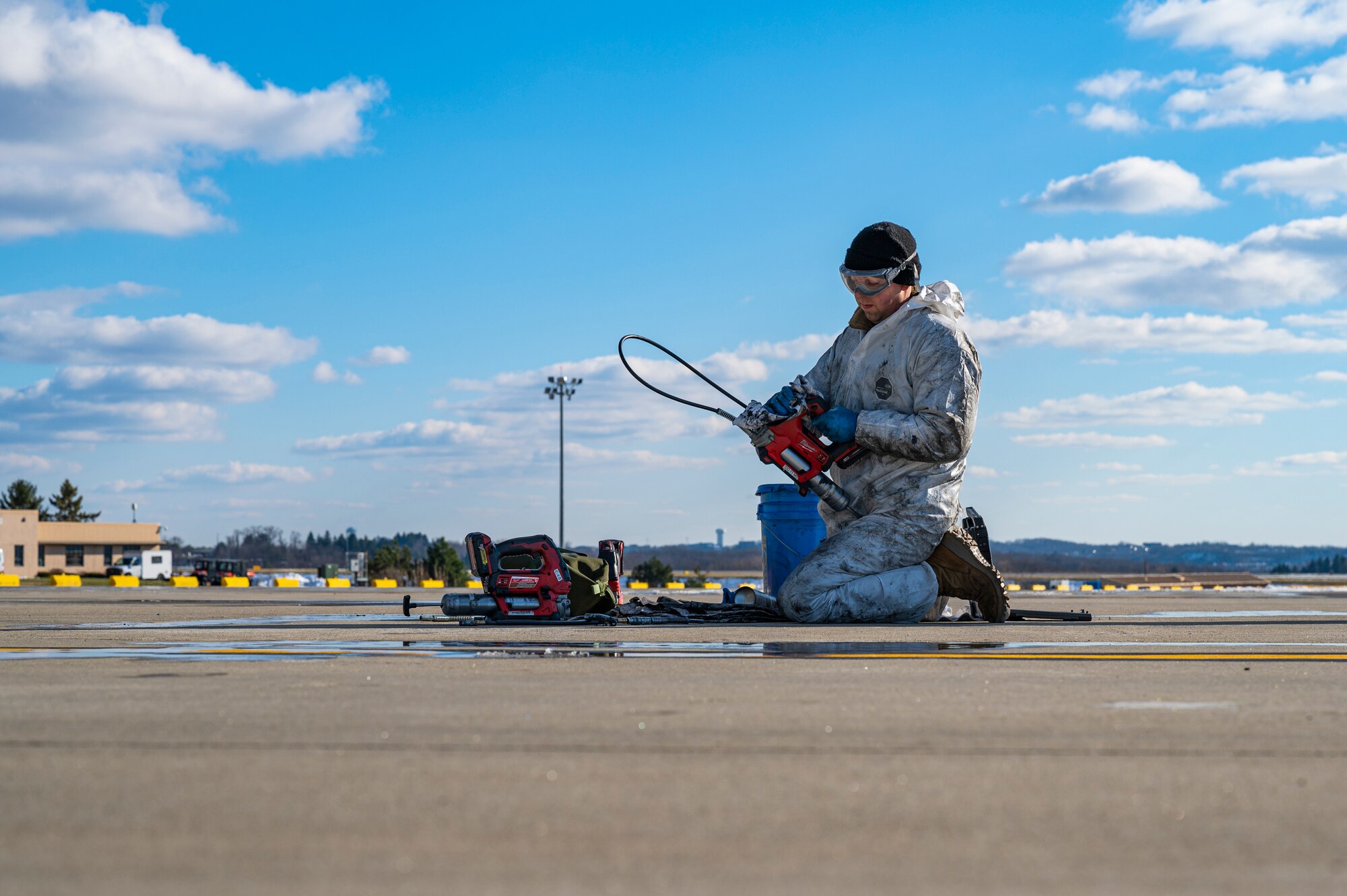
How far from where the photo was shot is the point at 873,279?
12.8m

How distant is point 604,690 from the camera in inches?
222

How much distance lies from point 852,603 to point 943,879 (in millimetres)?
9399

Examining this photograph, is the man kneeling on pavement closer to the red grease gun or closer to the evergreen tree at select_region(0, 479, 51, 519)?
the red grease gun

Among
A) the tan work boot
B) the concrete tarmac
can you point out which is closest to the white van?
the tan work boot

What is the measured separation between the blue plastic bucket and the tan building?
90.1 metres

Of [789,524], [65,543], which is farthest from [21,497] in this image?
[789,524]

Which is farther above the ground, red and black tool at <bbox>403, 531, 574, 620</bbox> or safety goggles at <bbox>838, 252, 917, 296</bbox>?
safety goggles at <bbox>838, 252, 917, 296</bbox>

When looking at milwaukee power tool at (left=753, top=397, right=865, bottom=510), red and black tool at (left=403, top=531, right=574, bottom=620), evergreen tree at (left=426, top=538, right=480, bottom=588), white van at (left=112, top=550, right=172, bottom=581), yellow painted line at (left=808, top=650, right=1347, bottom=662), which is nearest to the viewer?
yellow painted line at (left=808, top=650, right=1347, bottom=662)

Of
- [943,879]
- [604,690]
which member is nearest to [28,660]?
[604,690]

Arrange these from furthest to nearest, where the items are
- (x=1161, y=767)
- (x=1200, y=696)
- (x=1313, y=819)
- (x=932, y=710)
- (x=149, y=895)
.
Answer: (x=1200, y=696), (x=932, y=710), (x=1161, y=767), (x=1313, y=819), (x=149, y=895)

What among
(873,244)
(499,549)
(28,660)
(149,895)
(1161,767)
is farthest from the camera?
(873,244)

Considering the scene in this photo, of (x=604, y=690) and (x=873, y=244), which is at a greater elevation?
(x=873, y=244)

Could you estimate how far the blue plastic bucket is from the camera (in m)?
14.1

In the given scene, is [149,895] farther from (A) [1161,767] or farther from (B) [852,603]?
(B) [852,603]
